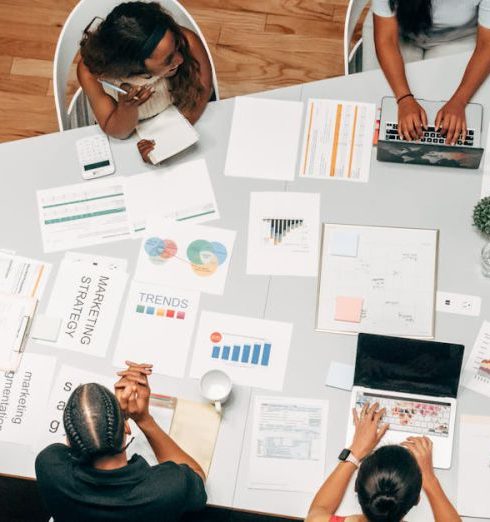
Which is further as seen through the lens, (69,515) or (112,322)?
(112,322)

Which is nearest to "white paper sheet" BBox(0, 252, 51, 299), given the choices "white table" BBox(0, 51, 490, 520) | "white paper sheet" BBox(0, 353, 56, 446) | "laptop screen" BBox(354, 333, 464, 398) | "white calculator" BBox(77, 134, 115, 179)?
"white table" BBox(0, 51, 490, 520)

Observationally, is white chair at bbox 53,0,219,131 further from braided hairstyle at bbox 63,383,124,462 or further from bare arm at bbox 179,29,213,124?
braided hairstyle at bbox 63,383,124,462

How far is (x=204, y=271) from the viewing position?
2.15 m

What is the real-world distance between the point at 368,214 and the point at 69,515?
115 cm

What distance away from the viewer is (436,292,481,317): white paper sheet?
2061 millimetres

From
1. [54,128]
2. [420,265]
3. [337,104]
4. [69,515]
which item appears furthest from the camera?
[54,128]

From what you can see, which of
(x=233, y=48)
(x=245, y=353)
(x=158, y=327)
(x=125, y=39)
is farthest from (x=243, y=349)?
(x=233, y=48)

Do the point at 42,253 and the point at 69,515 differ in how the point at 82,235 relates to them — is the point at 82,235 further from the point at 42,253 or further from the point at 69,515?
the point at 69,515

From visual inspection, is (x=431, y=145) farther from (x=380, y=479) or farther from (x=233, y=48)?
(x=233, y=48)

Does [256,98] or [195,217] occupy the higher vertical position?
[256,98]

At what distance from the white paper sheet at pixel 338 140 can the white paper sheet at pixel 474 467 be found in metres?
0.77

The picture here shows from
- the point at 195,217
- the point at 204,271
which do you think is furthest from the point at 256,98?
the point at 204,271

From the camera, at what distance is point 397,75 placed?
228cm

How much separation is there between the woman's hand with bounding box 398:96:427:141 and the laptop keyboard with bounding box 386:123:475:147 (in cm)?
1
